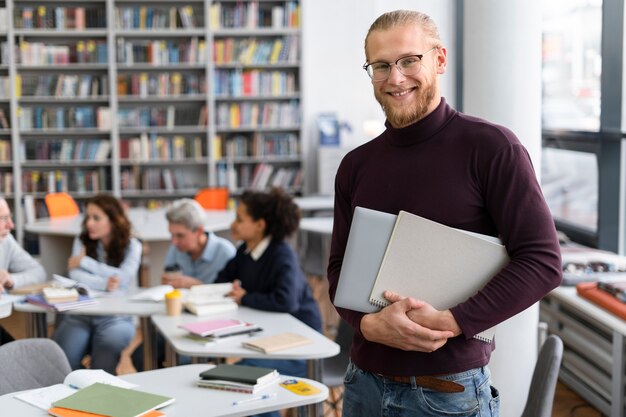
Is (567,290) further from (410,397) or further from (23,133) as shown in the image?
(23,133)

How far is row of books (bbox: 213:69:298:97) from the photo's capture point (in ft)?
29.8

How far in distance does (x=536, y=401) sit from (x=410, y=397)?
822mm

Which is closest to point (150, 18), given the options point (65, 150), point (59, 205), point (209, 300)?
point (65, 150)

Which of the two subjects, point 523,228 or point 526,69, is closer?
point 523,228

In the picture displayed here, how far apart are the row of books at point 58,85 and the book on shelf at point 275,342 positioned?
6.26m

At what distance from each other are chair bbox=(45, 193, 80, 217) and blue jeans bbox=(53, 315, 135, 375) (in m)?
2.87

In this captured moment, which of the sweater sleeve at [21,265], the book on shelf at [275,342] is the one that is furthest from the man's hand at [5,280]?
the book on shelf at [275,342]

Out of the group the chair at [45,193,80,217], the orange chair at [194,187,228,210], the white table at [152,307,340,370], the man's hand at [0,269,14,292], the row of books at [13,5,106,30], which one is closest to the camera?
the white table at [152,307,340,370]

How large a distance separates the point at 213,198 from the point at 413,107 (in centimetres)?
617

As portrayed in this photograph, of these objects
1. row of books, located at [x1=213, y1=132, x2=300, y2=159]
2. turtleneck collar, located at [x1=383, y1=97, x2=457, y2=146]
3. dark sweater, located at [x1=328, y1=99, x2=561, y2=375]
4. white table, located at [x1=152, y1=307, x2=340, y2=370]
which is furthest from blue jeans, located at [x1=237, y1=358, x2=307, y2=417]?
row of books, located at [x1=213, y1=132, x2=300, y2=159]

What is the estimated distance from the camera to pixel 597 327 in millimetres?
4414

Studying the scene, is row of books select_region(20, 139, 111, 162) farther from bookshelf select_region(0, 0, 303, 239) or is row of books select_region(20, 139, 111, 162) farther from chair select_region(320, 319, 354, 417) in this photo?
chair select_region(320, 319, 354, 417)

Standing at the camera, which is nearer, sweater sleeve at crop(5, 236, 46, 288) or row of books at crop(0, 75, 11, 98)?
sweater sleeve at crop(5, 236, 46, 288)

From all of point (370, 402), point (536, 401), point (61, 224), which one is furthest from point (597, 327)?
point (61, 224)
